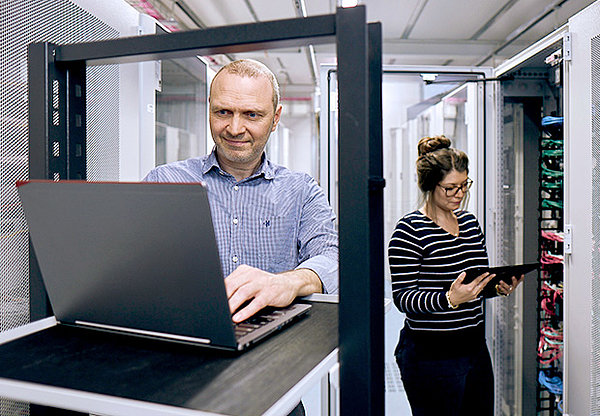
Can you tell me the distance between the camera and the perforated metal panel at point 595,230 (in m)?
1.44

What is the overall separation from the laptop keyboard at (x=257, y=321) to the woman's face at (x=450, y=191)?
133 centimetres

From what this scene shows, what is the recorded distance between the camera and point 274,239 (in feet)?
3.69

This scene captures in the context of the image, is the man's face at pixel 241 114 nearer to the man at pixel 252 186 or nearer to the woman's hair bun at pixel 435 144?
the man at pixel 252 186

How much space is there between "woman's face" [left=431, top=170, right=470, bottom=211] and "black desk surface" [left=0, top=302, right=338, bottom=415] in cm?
134

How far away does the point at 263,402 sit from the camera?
0.38 metres

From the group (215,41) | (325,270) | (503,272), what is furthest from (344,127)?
(503,272)

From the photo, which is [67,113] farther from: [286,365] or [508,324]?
[508,324]

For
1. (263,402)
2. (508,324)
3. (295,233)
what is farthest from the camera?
(508,324)

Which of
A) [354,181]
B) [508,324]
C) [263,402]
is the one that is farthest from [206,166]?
[508,324]

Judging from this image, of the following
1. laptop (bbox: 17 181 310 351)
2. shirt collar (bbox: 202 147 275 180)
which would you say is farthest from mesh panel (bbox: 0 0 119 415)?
shirt collar (bbox: 202 147 275 180)

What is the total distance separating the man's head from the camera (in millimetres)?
1001

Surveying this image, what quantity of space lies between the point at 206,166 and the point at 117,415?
82 cm

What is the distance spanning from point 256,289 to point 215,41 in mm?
307

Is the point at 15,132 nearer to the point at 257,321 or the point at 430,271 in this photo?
the point at 257,321
